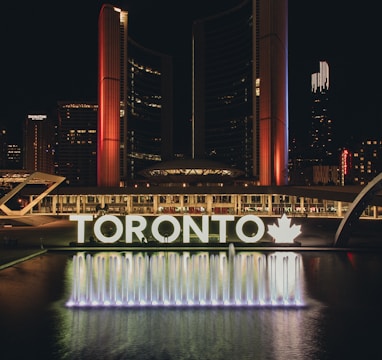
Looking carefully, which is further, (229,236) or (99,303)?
(229,236)

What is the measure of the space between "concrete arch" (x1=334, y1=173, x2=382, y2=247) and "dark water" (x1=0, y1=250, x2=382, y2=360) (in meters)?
8.24

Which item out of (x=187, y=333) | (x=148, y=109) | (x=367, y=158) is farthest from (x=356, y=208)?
(x=367, y=158)

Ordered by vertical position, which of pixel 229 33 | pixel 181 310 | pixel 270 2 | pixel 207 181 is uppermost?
pixel 229 33

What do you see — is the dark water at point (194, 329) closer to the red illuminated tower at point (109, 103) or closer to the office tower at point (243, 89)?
the office tower at point (243, 89)

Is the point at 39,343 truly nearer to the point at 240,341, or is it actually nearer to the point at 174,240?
the point at 240,341

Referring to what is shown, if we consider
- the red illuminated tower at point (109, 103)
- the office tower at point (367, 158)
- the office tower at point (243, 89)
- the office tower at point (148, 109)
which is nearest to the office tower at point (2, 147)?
the office tower at point (148, 109)

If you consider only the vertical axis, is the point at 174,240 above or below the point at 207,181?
below

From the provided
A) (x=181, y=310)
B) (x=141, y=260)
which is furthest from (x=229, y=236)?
(x=181, y=310)

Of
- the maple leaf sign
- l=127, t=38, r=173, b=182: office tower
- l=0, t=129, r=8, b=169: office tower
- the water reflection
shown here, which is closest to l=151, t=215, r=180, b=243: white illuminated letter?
the maple leaf sign

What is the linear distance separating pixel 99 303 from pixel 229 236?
1873 cm

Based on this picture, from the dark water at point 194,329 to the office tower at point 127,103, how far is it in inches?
2450

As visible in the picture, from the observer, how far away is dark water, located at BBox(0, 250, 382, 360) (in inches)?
392

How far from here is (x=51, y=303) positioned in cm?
1420

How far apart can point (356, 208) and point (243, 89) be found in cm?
9439
